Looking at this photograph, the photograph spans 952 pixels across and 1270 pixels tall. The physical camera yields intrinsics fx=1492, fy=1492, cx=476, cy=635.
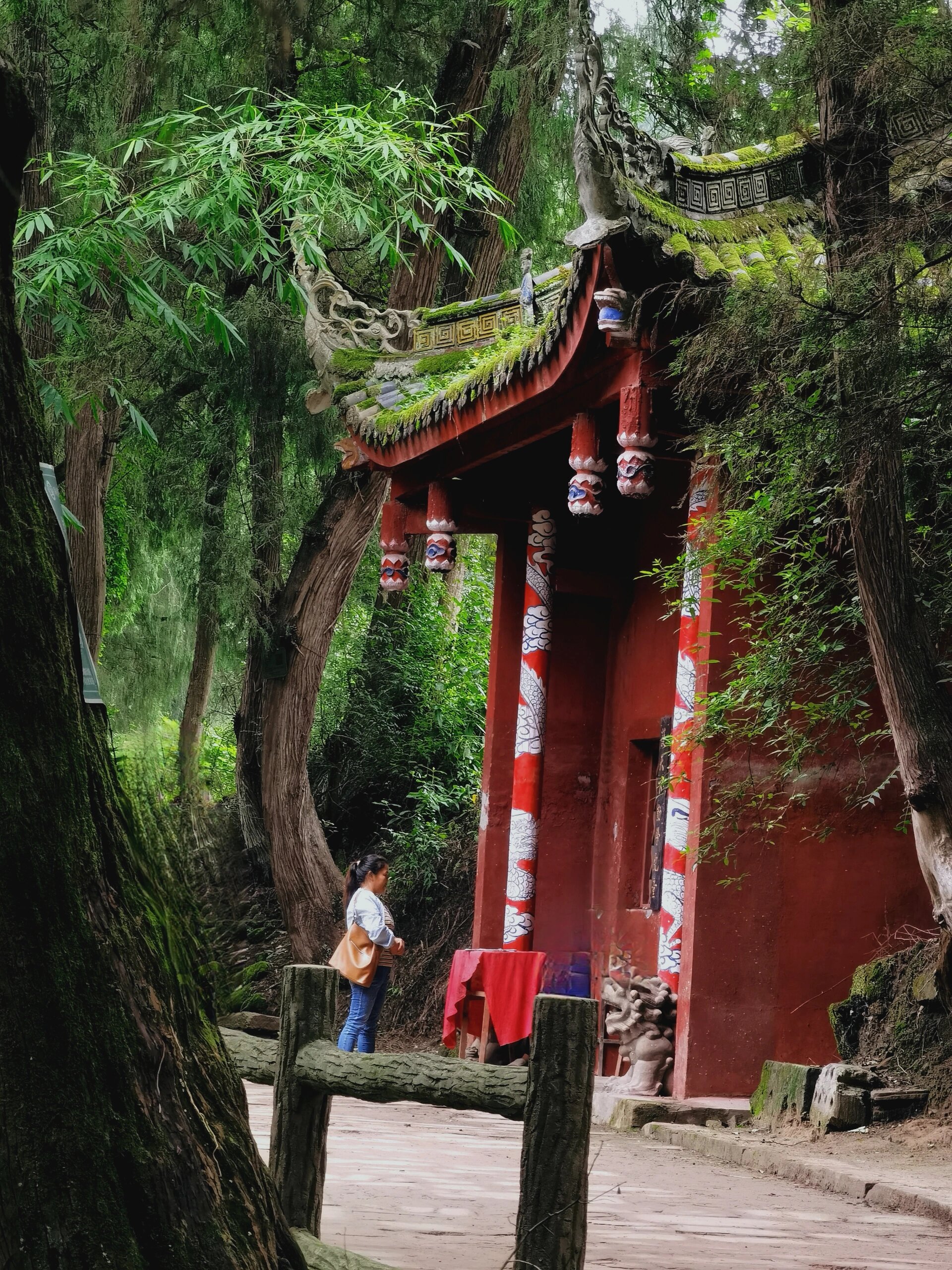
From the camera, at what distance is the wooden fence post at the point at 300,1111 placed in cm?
390

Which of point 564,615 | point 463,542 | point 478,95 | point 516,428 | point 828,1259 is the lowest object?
point 828,1259

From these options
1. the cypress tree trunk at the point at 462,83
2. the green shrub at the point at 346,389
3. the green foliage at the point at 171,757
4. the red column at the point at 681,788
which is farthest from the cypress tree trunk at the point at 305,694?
the red column at the point at 681,788

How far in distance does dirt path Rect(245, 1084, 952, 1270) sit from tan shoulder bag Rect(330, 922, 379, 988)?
1270mm

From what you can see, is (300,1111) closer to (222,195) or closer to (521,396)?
(222,195)

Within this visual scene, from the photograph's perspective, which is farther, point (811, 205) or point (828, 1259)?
point (811, 205)

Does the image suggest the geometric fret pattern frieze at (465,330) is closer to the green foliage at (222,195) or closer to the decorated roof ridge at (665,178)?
the green foliage at (222,195)

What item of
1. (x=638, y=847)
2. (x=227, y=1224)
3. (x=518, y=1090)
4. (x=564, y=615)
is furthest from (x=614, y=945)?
(x=227, y=1224)

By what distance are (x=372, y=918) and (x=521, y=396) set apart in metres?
3.07

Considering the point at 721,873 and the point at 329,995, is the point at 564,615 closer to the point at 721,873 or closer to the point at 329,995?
the point at 721,873

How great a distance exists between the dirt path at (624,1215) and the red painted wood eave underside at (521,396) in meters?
4.02

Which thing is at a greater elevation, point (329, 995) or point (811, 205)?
point (811, 205)

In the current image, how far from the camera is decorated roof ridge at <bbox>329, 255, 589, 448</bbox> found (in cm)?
859

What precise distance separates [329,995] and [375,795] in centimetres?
1037

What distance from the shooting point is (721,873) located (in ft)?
26.0
